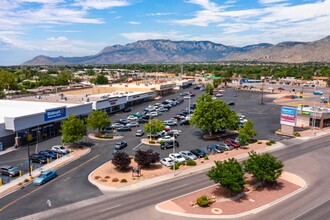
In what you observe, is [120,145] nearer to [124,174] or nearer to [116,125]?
[124,174]

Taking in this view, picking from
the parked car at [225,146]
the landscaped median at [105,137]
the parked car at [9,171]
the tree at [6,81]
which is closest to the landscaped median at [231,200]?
the parked car at [225,146]

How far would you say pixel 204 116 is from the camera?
61844 mm

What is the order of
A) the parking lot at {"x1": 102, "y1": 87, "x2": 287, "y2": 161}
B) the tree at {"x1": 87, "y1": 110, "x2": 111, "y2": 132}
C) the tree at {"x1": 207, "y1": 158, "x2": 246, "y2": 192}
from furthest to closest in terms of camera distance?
Result: the tree at {"x1": 87, "y1": 110, "x2": 111, "y2": 132}
the parking lot at {"x1": 102, "y1": 87, "x2": 287, "y2": 161}
the tree at {"x1": 207, "y1": 158, "x2": 246, "y2": 192}

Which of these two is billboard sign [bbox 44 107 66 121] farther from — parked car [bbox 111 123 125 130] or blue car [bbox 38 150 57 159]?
blue car [bbox 38 150 57 159]

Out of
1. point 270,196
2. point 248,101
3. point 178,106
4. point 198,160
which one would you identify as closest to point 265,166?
point 270,196

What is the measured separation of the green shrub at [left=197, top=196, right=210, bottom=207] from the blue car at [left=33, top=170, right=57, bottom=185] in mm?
21395

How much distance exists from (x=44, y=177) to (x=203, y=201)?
2226 cm

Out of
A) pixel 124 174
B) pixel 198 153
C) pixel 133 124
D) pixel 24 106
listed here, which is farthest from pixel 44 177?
pixel 24 106

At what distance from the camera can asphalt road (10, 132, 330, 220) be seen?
31.2 m

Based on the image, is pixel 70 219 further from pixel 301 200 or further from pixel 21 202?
pixel 301 200

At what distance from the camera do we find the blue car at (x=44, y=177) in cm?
4003

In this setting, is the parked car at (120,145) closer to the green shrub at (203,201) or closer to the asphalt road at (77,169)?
the asphalt road at (77,169)

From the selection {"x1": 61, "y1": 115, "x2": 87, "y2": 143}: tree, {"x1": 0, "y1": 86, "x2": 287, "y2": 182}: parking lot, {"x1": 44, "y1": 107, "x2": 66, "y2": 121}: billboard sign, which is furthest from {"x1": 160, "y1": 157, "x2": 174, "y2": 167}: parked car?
{"x1": 44, "y1": 107, "x2": 66, "y2": 121}: billboard sign

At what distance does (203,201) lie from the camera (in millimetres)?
32906
